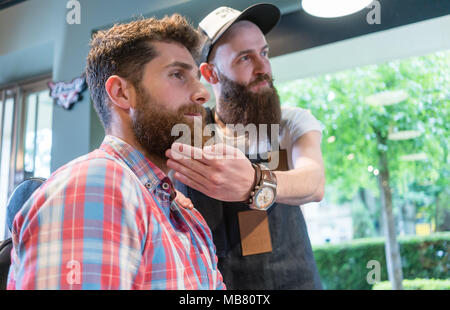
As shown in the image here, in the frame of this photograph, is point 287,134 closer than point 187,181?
No

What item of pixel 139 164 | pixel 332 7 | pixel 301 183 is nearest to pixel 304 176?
pixel 301 183

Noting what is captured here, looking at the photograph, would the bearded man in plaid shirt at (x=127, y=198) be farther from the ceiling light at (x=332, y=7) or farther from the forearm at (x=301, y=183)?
the ceiling light at (x=332, y=7)

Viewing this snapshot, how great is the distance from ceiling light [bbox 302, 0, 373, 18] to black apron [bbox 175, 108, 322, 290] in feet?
2.23

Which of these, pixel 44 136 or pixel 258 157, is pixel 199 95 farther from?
pixel 44 136

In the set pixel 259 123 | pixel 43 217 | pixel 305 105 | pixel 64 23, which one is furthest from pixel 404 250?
pixel 43 217

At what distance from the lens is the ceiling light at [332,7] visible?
4.79 ft

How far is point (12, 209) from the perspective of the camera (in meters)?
0.95

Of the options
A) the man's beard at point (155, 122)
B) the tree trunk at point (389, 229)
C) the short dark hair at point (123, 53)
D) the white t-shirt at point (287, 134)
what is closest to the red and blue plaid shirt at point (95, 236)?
the man's beard at point (155, 122)

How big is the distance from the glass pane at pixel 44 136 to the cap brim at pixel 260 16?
756 mm

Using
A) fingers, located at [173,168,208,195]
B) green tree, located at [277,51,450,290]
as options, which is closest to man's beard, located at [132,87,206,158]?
fingers, located at [173,168,208,195]

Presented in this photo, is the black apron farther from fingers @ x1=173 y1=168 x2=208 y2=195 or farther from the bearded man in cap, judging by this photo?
fingers @ x1=173 y1=168 x2=208 y2=195

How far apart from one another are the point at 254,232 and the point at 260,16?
0.68 metres
